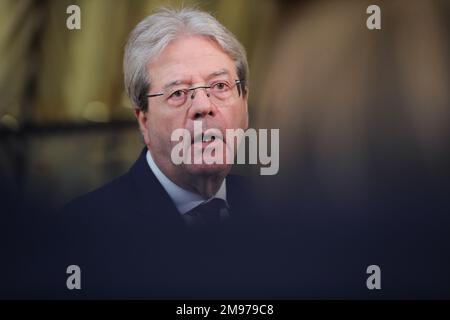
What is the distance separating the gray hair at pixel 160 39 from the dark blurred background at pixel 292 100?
44mm

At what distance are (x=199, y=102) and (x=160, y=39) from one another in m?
0.40

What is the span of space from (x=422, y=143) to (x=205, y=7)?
1.40 m

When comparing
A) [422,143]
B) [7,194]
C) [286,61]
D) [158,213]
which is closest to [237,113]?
[286,61]

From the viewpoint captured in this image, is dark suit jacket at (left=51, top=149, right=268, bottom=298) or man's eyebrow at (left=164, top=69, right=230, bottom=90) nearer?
man's eyebrow at (left=164, top=69, right=230, bottom=90)

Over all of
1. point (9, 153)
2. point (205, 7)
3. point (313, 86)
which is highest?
point (205, 7)


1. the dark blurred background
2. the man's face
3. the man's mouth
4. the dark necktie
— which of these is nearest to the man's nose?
the man's face

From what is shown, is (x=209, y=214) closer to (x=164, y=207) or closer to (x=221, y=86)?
(x=164, y=207)

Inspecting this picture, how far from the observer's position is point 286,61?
4.67 meters

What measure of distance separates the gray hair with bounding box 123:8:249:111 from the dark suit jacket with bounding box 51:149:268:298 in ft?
1.64

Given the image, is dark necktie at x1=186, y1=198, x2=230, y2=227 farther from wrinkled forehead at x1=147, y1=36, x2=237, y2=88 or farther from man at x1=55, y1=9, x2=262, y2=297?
wrinkled forehead at x1=147, y1=36, x2=237, y2=88

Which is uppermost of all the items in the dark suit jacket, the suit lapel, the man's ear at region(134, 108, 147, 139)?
the man's ear at region(134, 108, 147, 139)

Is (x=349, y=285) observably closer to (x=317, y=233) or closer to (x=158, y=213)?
(x=317, y=233)

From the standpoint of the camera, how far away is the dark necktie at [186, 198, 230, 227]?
4.73m

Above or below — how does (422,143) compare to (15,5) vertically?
below
